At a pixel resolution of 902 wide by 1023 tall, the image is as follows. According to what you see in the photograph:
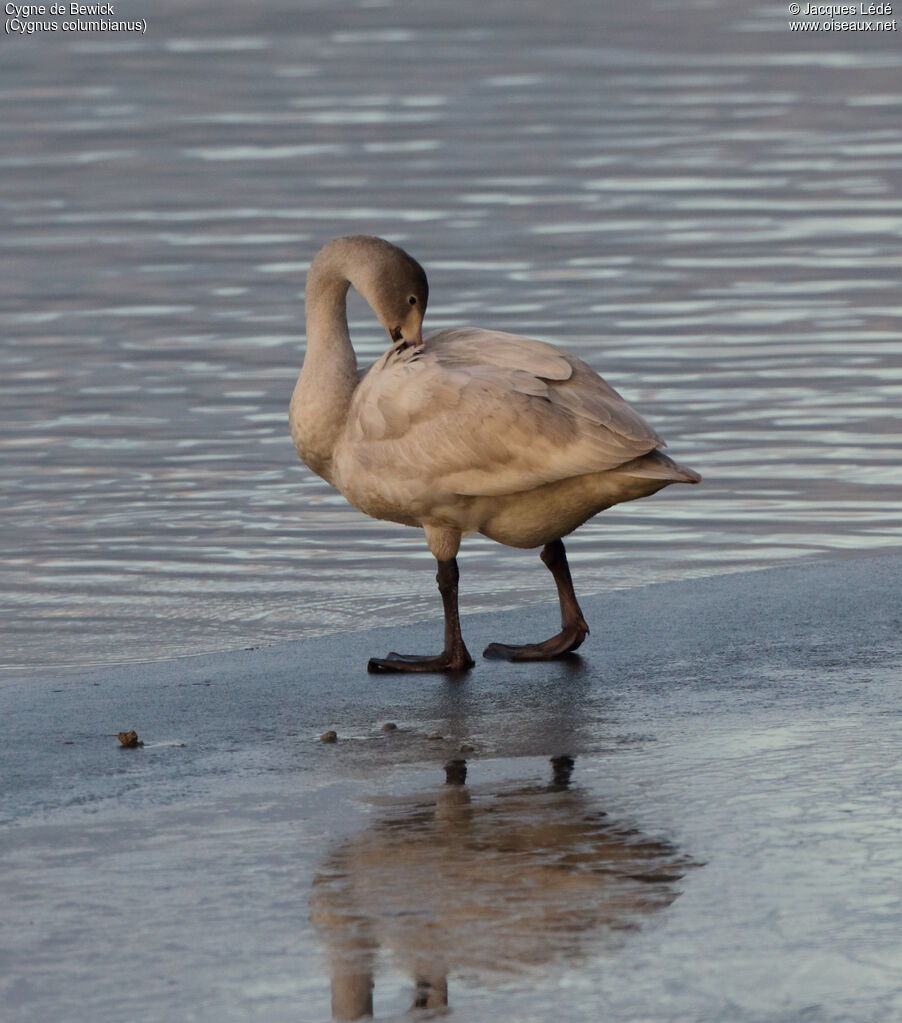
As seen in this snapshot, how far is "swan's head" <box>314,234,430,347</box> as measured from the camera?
7203 millimetres

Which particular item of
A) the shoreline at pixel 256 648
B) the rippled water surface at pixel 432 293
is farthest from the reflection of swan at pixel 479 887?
the rippled water surface at pixel 432 293

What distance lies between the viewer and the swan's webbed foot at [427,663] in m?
6.55

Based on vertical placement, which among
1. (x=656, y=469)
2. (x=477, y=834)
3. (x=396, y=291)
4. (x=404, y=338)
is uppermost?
(x=396, y=291)

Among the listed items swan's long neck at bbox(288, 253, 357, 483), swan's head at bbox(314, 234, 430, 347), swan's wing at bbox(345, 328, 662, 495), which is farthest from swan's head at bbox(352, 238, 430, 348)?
swan's wing at bbox(345, 328, 662, 495)

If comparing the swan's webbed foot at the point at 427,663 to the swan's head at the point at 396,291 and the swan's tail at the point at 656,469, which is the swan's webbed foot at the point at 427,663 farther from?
the swan's head at the point at 396,291

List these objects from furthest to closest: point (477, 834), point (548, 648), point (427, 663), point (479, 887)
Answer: point (548, 648)
point (427, 663)
point (477, 834)
point (479, 887)

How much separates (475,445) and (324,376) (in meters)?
0.84

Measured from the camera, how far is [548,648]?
668 centimetres

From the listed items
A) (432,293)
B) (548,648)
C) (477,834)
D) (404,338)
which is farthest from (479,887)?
(432,293)

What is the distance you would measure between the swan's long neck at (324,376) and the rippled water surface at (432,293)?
1.25 meters

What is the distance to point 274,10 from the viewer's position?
3556 cm

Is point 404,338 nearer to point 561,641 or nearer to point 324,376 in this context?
point 324,376

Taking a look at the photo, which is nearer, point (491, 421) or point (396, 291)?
point (491, 421)

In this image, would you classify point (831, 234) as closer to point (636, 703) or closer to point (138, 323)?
point (138, 323)
